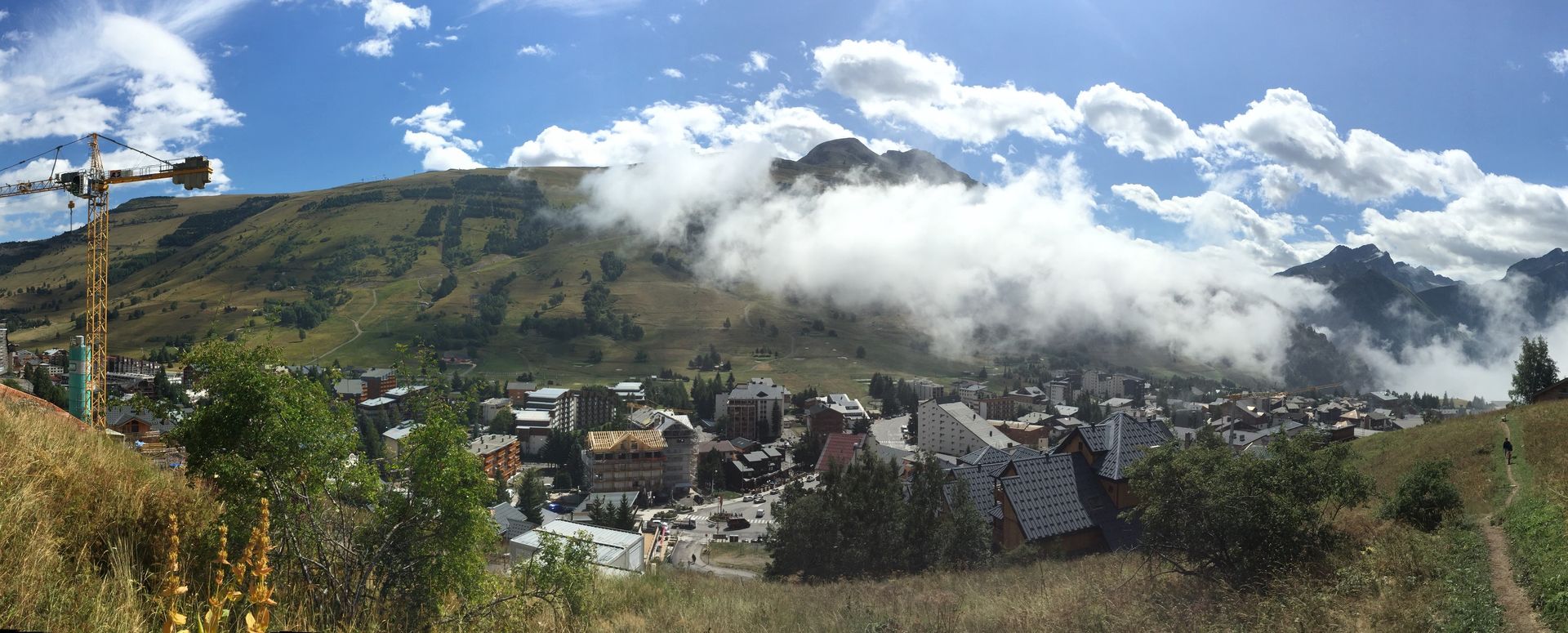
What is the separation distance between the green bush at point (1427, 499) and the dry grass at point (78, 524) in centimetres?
1946

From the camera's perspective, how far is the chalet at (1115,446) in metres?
30.0

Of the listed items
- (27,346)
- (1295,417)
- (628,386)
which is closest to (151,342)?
(27,346)

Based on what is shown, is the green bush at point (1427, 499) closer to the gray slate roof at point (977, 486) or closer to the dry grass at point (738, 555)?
the gray slate roof at point (977, 486)

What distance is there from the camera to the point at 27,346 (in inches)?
4985

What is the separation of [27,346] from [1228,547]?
591 ft

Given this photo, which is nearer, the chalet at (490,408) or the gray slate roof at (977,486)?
the gray slate roof at (977,486)

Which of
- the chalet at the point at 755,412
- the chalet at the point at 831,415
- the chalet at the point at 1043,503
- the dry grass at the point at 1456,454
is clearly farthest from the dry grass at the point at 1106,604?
the chalet at the point at 755,412

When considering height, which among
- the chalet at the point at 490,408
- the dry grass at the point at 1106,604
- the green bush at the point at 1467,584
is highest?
the green bush at the point at 1467,584

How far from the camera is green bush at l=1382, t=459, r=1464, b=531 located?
563 inches

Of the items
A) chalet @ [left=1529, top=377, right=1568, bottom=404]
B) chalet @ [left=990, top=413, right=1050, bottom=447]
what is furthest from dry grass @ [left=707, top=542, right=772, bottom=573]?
chalet @ [left=990, top=413, right=1050, bottom=447]

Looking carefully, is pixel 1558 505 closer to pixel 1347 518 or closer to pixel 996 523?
pixel 1347 518

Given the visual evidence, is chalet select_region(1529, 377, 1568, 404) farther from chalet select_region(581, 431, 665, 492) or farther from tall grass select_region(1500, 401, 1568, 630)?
chalet select_region(581, 431, 665, 492)

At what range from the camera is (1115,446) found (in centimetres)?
3138

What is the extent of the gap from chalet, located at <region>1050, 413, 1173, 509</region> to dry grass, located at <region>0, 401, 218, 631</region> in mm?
30393
